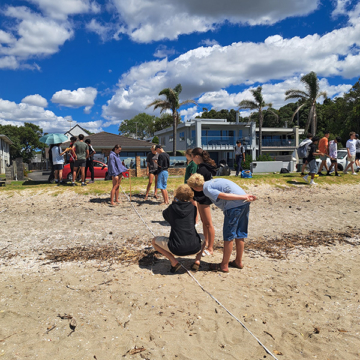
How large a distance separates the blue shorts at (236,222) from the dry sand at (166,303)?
651 millimetres

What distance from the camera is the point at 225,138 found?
131 ft

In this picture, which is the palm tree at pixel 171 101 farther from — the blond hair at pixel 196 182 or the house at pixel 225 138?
the blond hair at pixel 196 182

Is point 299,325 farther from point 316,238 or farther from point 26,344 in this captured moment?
point 316,238

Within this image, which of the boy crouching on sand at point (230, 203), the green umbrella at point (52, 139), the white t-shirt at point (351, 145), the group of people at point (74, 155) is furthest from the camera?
the white t-shirt at point (351, 145)

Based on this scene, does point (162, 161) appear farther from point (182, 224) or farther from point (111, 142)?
point (111, 142)

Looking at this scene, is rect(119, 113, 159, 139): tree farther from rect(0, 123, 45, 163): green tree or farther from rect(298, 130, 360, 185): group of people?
rect(298, 130, 360, 185): group of people

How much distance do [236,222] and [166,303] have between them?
1.43 metres

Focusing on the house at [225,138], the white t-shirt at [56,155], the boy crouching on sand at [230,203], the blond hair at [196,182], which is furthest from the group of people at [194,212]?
the house at [225,138]

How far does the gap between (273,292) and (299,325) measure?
0.70 m

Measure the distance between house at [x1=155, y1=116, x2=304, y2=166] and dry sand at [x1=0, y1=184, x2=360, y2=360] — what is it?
3315 centimetres

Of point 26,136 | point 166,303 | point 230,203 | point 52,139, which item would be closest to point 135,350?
point 166,303

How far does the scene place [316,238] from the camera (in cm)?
645

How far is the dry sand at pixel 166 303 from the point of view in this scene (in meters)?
2.83

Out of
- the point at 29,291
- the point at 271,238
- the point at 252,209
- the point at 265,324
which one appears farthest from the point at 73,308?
the point at 252,209
